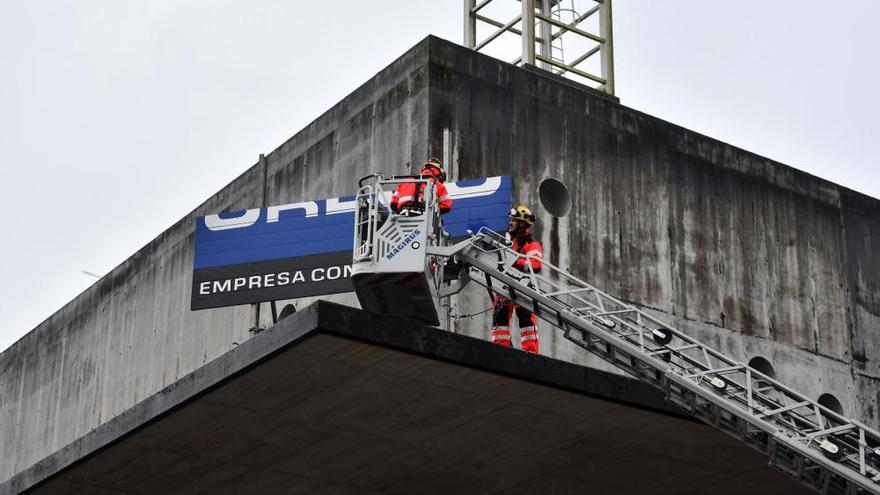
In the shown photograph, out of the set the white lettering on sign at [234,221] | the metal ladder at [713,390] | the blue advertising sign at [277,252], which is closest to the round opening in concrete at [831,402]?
the metal ladder at [713,390]

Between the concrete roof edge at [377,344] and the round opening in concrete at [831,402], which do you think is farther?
the round opening in concrete at [831,402]

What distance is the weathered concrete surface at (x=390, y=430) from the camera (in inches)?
754

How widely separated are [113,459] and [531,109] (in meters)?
9.33

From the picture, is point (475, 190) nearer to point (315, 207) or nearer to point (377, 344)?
point (315, 207)

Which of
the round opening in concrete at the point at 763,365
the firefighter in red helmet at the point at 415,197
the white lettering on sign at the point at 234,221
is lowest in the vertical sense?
the round opening in concrete at the point at 763,365

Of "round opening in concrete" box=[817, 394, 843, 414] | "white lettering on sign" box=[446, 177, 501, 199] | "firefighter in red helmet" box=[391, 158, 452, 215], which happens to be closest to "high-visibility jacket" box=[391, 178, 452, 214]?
"firefighter in red helmet" box=[391, 158, 452, 215]

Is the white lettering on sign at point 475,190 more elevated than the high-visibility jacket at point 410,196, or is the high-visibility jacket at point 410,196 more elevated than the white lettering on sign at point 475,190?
the white lettering on sign at point 475,190

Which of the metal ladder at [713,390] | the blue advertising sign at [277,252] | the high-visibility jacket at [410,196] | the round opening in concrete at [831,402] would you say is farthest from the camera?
the round opening in concrete at [831,402]

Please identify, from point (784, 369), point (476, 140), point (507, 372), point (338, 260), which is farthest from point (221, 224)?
point (784, 369)

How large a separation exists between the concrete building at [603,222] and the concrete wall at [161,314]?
5cm

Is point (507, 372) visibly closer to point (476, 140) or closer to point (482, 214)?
point (482, 214)

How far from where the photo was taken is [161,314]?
31.9 meters

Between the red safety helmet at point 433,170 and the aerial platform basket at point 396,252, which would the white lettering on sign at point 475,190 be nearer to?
the red safety helmet at point 433,170

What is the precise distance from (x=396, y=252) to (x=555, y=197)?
23.9 ft
